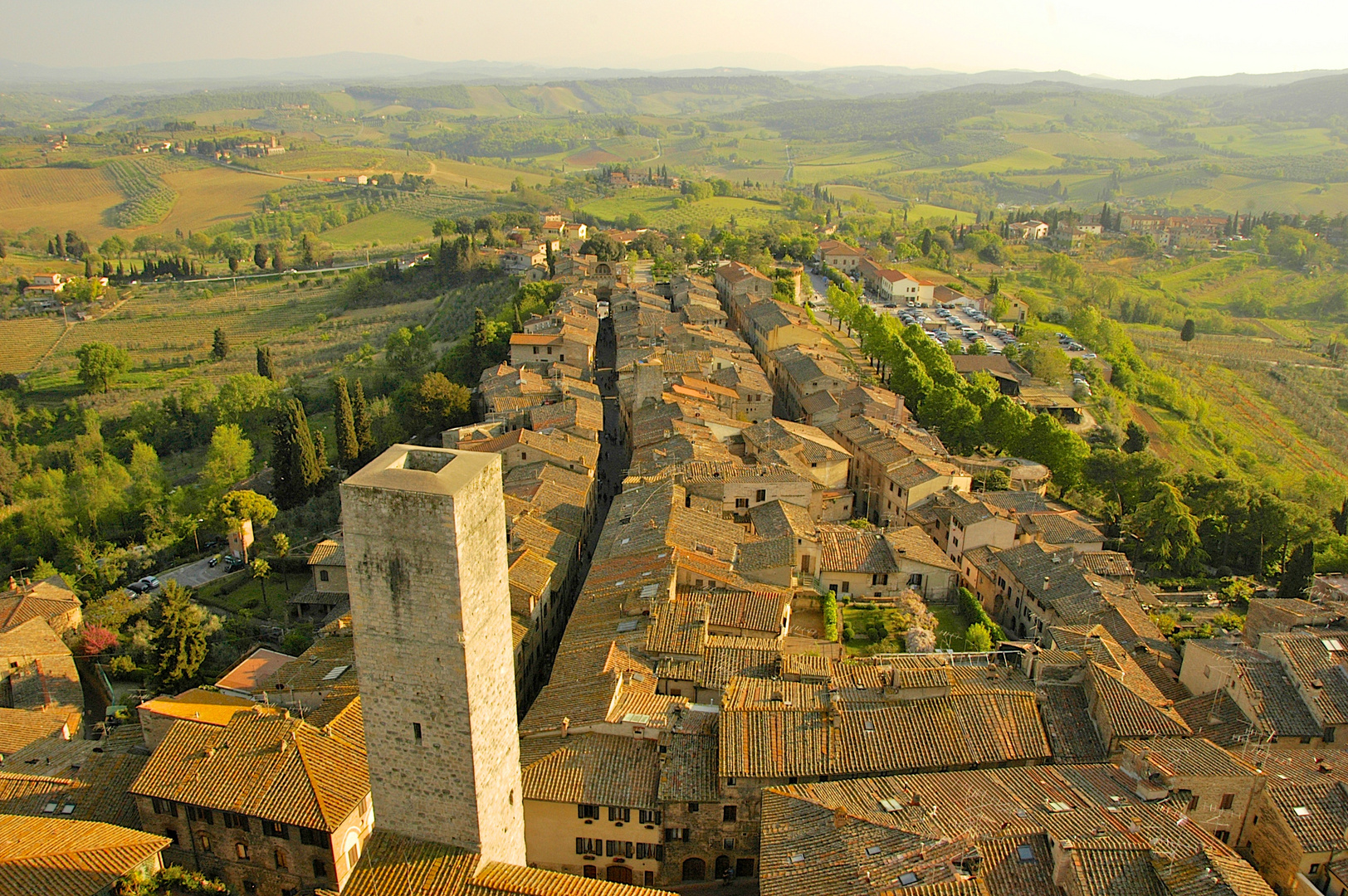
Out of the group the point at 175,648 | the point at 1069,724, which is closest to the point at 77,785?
the point at 175,648

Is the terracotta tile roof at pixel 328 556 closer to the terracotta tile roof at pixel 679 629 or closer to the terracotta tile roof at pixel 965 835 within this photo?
the terracotta tile roof at pixel 679 629

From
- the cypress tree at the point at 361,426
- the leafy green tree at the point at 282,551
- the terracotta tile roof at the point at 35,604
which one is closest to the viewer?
the terracotta tile roof at the point at 35,604

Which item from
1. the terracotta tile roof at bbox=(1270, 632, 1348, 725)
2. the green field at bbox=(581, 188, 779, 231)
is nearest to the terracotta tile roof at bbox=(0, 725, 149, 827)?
the terracotta tile roof at bbox=(1270, 632, 1348, 725)

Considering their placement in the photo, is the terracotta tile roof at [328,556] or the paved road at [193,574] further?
the paved road at [193,574]

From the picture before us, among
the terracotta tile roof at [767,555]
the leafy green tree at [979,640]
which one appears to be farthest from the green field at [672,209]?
the leafy green tree at [979,640]

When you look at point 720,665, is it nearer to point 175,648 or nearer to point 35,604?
point 175,648

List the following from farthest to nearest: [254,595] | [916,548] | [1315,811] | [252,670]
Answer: [254,595] < [916,548] < [252,670] < [1315,811]
